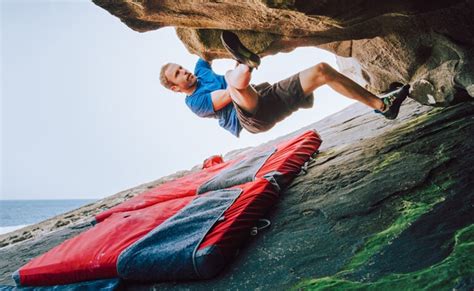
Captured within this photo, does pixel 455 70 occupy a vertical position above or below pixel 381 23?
below

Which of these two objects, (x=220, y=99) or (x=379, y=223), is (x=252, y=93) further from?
(x=379, y=223)

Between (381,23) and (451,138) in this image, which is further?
(381,23)

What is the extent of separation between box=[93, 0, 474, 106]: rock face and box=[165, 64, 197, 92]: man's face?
1.27 ft

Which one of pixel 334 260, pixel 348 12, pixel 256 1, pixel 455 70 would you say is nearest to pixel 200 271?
pixel 334 260

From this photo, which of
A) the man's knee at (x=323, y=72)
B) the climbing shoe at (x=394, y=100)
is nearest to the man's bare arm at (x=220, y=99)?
the man's knee at (x=323, y=72)

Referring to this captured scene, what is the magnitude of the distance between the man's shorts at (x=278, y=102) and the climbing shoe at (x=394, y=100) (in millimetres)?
1120

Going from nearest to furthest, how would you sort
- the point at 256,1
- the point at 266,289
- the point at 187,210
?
1. the point at 266,289
2. the point at 256,1
3. the point at 187,210

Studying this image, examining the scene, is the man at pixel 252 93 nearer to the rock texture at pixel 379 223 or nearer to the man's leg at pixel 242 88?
the man's leg at pixel 242 88

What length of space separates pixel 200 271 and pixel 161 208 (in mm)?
1769

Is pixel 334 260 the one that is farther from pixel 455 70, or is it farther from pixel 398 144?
pixel 455 70

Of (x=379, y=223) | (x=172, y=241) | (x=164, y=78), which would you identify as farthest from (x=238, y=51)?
(x=379, y=223)

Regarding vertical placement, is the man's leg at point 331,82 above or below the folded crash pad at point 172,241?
above

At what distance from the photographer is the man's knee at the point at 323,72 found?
472 centimetres

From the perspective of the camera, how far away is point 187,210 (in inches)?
153
